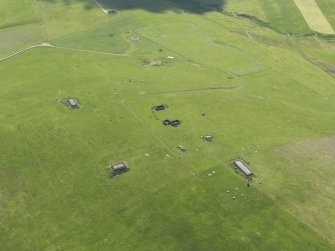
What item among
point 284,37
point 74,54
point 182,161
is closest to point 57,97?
point 74,54

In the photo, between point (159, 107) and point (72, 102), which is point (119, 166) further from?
point (72, 102)

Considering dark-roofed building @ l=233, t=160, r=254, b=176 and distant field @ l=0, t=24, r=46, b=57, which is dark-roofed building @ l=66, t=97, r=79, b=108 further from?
dark-roofed building @ l=233, t=160, r=254, b=176

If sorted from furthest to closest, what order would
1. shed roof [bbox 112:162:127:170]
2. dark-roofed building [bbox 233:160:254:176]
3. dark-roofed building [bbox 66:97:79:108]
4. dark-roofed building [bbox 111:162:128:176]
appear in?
dark-roofed building [bbox 66:97:79:108] → dark-roofed building [bbox 233:160:254:176] → shed roof [bbox 112:162:127:170] → dark-roofed building [bbox 111:162:128:176]

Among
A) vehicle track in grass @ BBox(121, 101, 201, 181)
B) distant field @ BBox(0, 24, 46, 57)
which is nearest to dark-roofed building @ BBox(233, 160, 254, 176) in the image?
vehicle track in grass @ BBox(121, 101, 201, 181)

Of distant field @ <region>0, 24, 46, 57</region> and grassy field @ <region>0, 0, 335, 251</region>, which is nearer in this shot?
grassy field @ <region>0, 0, 335, 251</region>

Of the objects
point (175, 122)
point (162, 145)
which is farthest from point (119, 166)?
point (175, 122)

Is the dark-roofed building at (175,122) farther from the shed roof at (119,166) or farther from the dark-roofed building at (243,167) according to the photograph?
the shed roof at (119,166)
